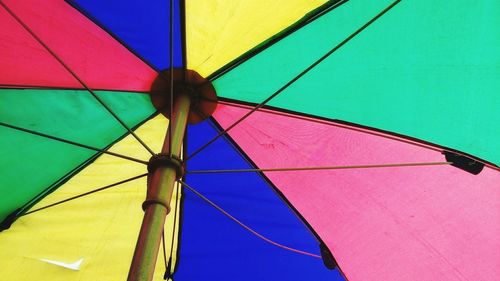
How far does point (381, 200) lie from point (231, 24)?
1.05 meters

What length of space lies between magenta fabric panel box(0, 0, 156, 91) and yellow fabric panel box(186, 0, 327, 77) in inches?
10.4

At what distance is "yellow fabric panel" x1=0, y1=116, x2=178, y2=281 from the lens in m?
2.06

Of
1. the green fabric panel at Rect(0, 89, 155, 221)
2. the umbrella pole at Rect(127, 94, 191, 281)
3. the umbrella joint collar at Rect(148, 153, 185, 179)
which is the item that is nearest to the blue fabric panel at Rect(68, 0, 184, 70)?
the green fabric panel at Rect(0, 89, 155, 221)

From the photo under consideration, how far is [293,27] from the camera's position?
161 cm

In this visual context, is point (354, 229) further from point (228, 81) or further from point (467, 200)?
point (228, 81)

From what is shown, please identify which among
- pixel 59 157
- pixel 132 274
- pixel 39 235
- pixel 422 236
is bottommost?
pixel 132 274

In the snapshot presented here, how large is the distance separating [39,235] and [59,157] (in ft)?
1.41

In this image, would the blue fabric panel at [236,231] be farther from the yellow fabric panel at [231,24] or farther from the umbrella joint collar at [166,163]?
the umbrella joint collar at [166,163]

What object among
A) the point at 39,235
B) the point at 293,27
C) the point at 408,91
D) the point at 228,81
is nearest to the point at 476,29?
the point at 408,91

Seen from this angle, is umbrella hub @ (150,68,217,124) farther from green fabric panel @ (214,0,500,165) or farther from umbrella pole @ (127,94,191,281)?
umbrella pole @ (127,94,191,281)

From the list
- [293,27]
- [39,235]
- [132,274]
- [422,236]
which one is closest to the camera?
[132,274]

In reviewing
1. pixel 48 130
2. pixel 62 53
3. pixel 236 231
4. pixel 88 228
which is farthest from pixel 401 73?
pixel 88 228

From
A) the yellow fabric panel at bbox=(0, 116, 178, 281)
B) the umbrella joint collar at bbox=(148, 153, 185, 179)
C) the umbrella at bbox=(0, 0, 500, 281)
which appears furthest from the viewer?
the yellow fabric panel at bbox=(0, 116, 178, 281)

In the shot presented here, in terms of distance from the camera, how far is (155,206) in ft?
4.50
